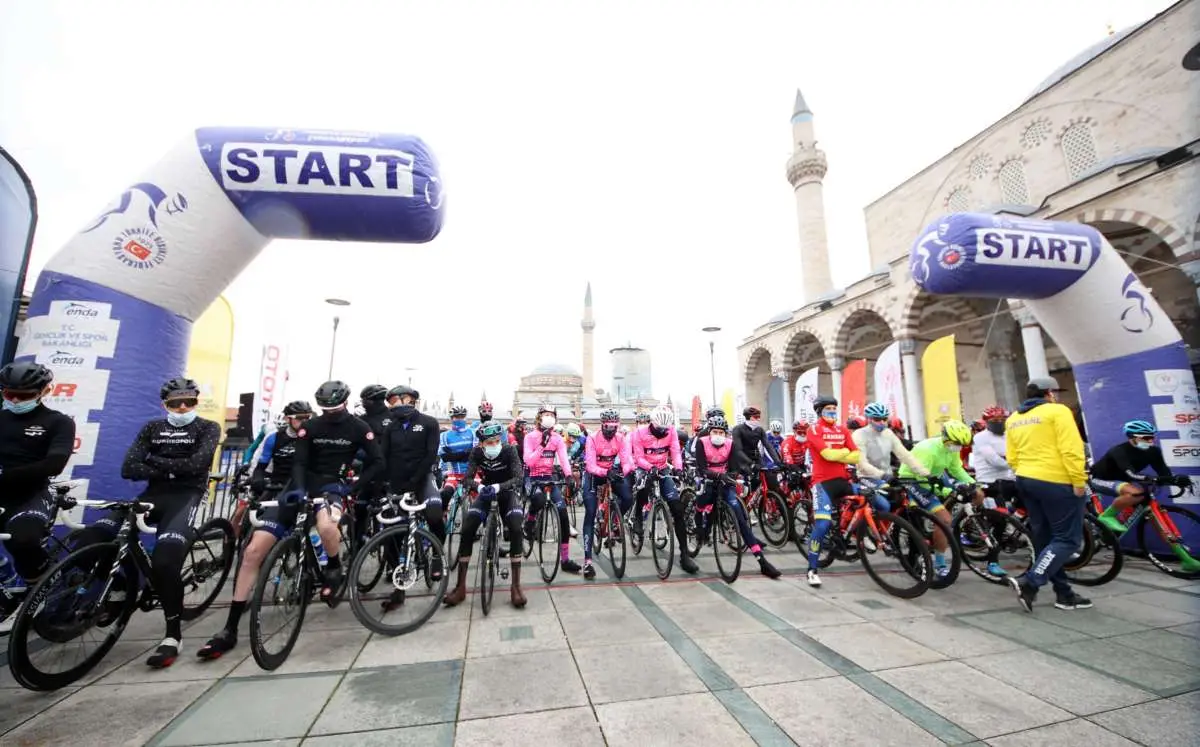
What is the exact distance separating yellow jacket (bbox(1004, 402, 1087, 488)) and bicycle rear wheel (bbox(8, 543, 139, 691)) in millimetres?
8138

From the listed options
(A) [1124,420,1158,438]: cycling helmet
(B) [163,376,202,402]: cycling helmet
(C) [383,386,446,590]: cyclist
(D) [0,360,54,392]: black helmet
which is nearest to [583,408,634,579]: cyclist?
(C) [383,386,446,590]: cyclist

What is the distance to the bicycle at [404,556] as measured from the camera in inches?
151

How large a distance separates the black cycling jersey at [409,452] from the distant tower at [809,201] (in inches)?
1056

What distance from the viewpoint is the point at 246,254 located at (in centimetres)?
604

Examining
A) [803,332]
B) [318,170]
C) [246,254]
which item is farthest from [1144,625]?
[803,332]

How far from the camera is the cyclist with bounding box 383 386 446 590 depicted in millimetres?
4891

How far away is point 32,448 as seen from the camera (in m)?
3.60

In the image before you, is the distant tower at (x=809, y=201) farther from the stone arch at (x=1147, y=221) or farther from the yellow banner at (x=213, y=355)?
the yellow banner at (x=213, y=355)

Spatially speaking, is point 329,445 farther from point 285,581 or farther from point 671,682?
point 671,682

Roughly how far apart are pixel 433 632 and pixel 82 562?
248 cm

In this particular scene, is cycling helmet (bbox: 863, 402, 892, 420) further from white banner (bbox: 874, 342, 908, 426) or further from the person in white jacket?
white banner (bbox: 874, 342, 908, 426)

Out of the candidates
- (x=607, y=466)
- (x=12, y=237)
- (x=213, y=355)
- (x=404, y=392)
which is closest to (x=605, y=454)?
(x=607, y=466)

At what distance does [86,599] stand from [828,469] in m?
6.79

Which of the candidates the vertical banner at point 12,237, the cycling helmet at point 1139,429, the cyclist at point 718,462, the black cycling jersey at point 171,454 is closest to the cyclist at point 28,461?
the black cycling jersey at point 171,454
